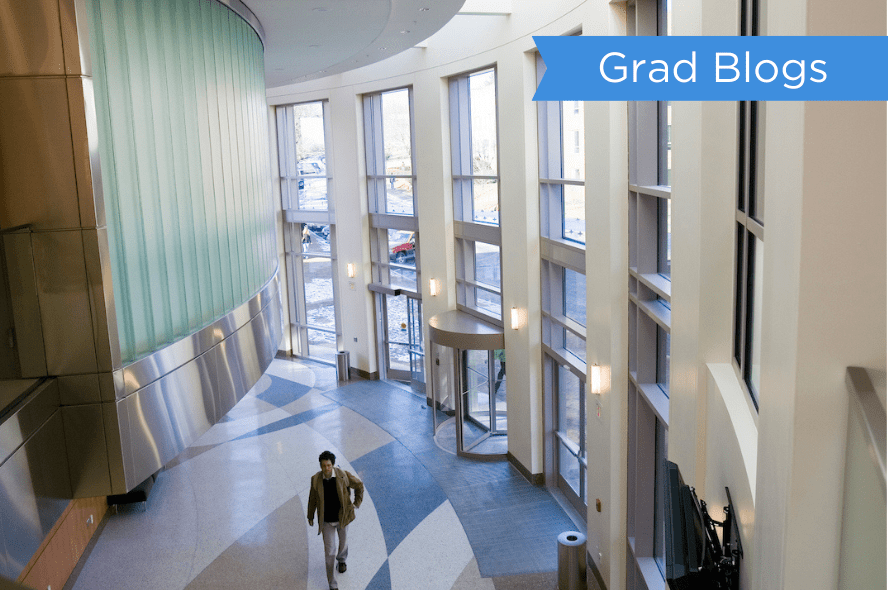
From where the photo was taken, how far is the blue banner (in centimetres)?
188

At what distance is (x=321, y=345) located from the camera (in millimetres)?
18859

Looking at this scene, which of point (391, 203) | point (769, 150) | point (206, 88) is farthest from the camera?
point (391, 203)

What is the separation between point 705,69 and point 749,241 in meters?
2.63

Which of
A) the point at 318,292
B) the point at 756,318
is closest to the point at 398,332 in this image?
the point at 318,292

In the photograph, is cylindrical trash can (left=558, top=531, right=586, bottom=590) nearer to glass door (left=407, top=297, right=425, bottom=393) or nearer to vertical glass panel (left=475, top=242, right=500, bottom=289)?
vertical glass panel (left=475, top=242, right=500, bottom=289)

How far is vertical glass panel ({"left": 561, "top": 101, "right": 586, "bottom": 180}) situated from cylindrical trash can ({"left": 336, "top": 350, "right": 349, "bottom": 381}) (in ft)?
26.4

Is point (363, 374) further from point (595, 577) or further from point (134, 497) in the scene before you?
point (595, 577)

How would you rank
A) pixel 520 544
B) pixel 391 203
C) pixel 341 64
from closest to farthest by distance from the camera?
pixel 520 544
pixel 341 64
pixel 391 203

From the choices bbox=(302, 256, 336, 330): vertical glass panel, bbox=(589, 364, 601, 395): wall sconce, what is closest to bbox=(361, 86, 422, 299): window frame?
bbox=(302, 256, 336, 330): vertical glass panel

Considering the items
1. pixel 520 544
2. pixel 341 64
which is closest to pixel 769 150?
pixel 520 544

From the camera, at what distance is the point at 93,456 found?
4242 millimetres

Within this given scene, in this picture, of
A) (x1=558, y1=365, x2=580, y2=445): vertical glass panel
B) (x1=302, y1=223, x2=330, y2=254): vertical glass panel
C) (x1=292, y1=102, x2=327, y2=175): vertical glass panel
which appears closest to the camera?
(x1=558, y1=365, x2=580, y2=445): vertical glass panel

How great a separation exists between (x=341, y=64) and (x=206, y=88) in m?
6.68

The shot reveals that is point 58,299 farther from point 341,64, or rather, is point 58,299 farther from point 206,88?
point 341,64
